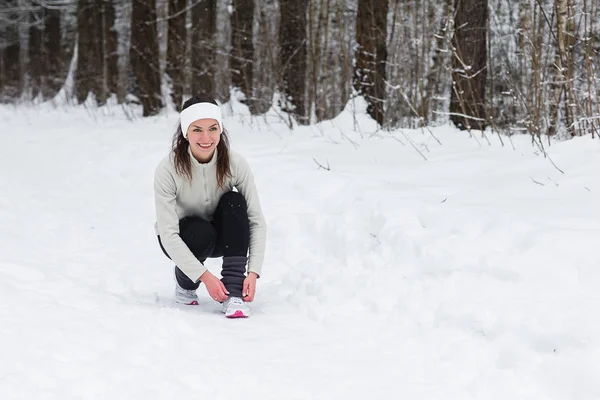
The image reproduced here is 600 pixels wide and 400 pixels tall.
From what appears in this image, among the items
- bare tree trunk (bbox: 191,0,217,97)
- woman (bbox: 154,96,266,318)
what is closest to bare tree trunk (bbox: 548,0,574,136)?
woman (bbox: 154,96,266,318)

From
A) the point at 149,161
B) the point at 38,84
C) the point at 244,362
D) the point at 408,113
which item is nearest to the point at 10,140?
the point at 149,161

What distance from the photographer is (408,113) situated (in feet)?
29.9

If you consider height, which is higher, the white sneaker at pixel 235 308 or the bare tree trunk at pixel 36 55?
the bare tree trunk at pixel 36 55

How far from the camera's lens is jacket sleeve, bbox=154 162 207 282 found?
354cm

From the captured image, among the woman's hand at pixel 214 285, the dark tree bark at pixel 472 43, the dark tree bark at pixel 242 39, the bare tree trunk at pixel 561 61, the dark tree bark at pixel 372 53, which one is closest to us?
the woman's hand at pixel 214 285

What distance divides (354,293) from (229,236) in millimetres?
752

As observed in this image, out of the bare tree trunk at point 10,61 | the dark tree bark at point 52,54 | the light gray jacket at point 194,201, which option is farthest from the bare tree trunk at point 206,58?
the bare tree trunk at point 10,61

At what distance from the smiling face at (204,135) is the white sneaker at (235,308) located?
0.79 meters

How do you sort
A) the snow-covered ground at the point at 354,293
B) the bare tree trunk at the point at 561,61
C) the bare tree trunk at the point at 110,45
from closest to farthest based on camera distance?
the snow-covered ground at the point at 354,293
the bare tree trunk at the point at 561,61
the bare tree trunk at the point at 110,45

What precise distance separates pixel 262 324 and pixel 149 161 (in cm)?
439

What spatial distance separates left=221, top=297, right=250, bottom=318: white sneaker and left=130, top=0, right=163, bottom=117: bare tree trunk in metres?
10.6

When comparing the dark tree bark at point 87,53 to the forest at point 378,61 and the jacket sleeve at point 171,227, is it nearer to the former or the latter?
the forest at point 378,61

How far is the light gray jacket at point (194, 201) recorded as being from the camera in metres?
3.56

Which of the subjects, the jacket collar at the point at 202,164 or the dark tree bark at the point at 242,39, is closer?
the jacket collar at the point at 202,164
